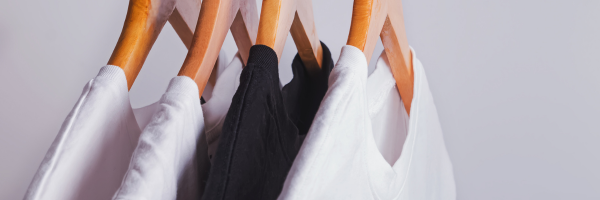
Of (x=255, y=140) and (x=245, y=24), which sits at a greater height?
(x=245, y=24)

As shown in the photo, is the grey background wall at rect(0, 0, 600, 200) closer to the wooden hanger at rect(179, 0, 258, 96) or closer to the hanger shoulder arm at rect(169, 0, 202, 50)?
the hanger shoulder arm at rect(169, 0, 202, 50)

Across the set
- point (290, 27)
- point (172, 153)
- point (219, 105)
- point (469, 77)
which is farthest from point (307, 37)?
point (469, 77)

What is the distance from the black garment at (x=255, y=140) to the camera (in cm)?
25

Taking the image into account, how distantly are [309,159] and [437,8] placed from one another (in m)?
0.61

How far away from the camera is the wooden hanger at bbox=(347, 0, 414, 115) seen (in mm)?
357

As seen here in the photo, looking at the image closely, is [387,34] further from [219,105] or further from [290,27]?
[219,105]

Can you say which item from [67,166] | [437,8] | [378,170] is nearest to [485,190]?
[437,8]

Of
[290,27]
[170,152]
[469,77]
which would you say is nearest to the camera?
[170,152]

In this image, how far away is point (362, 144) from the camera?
0.32 m

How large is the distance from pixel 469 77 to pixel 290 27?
1.64ft

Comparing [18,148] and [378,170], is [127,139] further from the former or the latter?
[18,148]

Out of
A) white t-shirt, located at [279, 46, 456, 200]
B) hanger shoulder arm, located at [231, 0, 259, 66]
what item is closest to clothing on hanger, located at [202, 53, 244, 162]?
hanger shoulder arm, located at [231, 0, 259, 66]

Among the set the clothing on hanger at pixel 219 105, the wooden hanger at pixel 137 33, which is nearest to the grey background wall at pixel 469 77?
the clothing on hanger at pixel 219 105

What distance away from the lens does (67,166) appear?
0.96 feet
